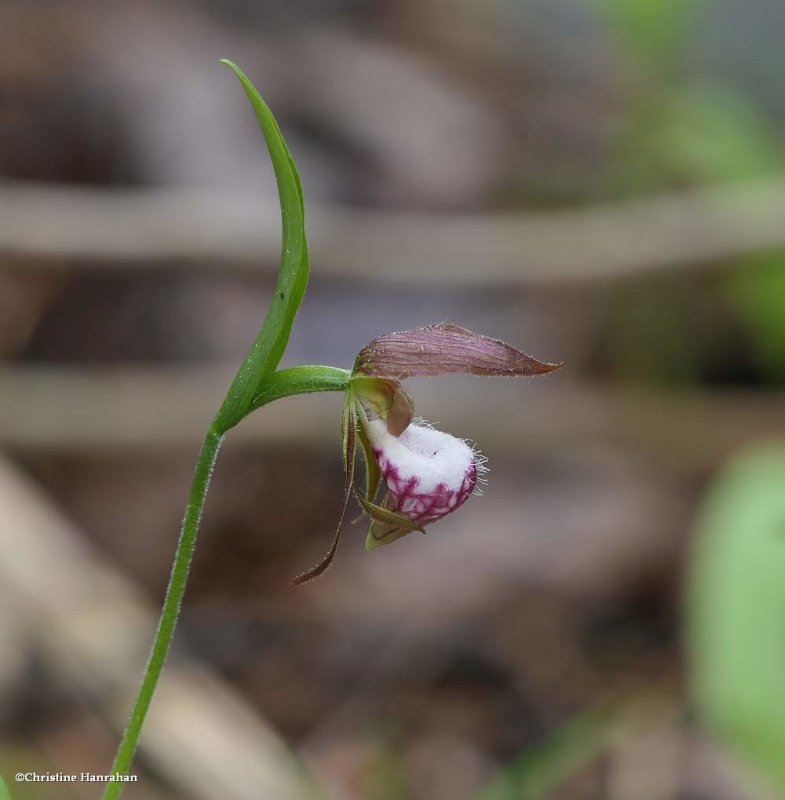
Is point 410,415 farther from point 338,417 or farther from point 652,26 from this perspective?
point 652,26

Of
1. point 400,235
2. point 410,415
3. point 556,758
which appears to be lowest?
point 556,758

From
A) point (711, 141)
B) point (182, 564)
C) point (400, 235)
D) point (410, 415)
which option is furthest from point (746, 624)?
point (711, 141)

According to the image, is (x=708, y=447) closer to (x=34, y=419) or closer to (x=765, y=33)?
(x=34, y=419)

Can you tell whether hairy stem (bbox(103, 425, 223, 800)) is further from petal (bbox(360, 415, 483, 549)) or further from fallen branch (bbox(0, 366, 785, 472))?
fallen branch (bbox(0, 366, 785, 472))

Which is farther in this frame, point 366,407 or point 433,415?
point 433,415

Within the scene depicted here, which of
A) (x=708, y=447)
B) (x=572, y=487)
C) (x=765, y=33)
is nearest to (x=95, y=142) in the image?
(x=572, y=487)

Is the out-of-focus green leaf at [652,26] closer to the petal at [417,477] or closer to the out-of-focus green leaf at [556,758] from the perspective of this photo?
the out-of-focus green leaf at [556,758]

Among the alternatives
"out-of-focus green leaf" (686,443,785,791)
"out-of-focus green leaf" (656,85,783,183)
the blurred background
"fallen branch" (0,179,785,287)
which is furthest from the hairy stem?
"out-of-focus green leaf" (656,85,783,183)
